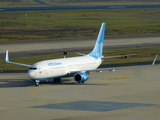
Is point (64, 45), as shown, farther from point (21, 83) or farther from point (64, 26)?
point (21, 83)

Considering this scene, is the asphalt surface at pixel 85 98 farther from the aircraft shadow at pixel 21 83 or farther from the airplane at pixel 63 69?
the airplane at pixel 63 69

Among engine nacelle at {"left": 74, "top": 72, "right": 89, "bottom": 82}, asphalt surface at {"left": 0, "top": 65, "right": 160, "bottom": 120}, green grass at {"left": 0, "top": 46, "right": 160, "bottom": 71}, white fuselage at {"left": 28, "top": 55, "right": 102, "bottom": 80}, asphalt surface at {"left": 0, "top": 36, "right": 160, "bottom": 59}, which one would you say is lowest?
asphalt surface at {"left": 0, "top": 65, "right": 160, "bottom": 120}

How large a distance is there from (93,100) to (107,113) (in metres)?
7.60

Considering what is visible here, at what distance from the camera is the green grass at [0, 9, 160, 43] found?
135 meters

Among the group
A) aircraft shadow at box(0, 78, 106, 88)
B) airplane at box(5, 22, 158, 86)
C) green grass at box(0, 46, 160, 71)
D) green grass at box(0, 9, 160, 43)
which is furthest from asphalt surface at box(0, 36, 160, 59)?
airplane at box(5, 22, 158, 86)

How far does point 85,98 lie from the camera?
48.2m

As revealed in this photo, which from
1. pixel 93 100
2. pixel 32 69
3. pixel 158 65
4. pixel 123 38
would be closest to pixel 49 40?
pixel 123 38

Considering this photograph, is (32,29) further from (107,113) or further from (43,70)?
(107,113)

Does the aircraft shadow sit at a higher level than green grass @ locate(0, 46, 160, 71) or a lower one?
lower

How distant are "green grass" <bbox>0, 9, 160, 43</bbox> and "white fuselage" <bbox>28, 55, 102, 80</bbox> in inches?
2483

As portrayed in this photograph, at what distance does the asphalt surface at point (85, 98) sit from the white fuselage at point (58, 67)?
187cm

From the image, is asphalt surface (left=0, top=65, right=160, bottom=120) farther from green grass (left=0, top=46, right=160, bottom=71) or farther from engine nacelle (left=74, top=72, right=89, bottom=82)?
green grass (left=0, top=46, right=160, bottom=71)

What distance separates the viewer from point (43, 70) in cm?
5603

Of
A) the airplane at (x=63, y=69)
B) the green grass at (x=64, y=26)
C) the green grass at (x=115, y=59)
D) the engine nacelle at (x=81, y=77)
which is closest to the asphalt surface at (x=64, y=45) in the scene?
the green grass at (x=115, y=59)
